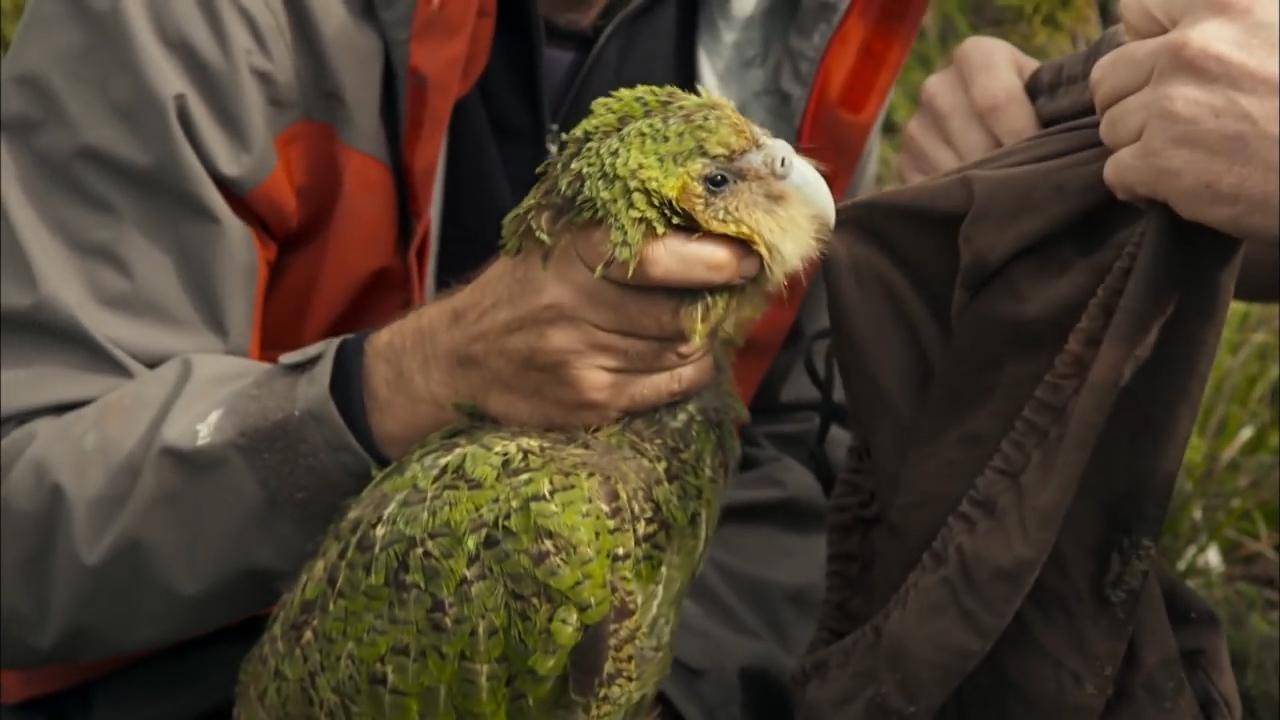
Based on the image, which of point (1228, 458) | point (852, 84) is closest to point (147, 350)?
point (852, 84)

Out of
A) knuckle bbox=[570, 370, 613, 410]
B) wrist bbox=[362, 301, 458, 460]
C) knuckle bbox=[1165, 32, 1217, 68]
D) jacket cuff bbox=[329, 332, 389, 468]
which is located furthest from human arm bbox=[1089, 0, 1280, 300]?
jacket cuff bbox=[329, 332, 389, 468]

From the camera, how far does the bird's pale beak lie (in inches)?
57.9

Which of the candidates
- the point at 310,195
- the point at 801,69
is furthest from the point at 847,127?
the point at 310,195

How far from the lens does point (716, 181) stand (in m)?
1.43

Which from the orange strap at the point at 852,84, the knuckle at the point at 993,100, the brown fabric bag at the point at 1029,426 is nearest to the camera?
the brown fabric bag at the point at 1029,426

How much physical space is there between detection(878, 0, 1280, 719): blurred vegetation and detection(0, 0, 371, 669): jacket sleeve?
156 cm

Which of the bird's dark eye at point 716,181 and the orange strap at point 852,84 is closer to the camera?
the bird's dark eye at point 716,181

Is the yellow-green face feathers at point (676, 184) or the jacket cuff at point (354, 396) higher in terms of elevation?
the yellow-green face feathers at point (676, 184)

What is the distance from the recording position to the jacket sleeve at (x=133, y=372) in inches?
60.9

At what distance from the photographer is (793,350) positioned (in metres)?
2.13

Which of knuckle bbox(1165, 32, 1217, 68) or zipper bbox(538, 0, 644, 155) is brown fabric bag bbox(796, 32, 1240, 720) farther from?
zipper bbox(538, 0, 644, 155)

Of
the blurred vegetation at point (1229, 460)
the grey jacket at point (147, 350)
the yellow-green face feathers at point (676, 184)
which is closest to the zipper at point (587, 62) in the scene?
the grey jacket at point (147, 350)

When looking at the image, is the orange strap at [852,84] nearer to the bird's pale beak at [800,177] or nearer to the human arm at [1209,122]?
the bird's pale beak at [800,177]

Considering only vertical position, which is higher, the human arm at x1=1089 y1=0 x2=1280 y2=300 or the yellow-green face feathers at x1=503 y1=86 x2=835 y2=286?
the human arm at x1=1089 y1=0 x2=1280 y2=300
